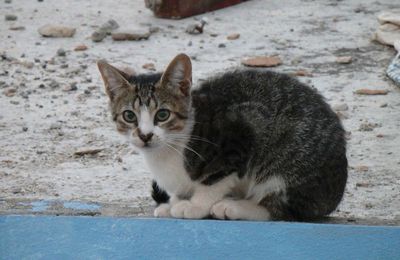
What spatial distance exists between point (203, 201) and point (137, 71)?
375 cm

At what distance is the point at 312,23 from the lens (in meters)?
9.01

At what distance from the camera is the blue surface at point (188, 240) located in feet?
11.3

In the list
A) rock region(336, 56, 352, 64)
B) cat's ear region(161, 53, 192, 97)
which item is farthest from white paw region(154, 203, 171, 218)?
rock region(336, 56, 352, 64)

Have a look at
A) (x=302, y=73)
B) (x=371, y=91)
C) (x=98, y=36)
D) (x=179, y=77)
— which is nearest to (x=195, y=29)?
(x=98, y=36)

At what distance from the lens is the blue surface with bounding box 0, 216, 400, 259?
11.3ft

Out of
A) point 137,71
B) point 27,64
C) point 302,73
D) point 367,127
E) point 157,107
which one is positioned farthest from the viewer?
point 27,64

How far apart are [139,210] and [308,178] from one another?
3.34 feet

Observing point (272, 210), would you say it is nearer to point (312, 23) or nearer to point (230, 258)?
point (230, 258)

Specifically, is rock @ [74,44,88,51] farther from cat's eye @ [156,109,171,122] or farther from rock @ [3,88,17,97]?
cat's eye @ [156,109,171,122]

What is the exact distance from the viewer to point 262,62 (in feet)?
25.3

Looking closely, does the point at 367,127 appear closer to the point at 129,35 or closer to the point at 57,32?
the point at 129,35

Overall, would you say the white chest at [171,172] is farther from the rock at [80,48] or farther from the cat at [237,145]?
the rock at [80,48]

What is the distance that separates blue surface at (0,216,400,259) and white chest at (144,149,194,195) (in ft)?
1.54

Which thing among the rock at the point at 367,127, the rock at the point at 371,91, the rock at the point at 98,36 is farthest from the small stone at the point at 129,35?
the rock at the point at 367,127
